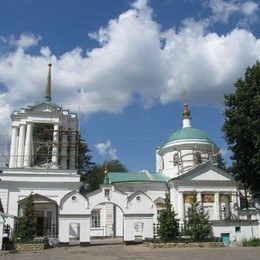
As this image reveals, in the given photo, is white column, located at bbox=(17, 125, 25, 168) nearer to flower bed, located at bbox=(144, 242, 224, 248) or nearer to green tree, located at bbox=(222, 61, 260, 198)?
flower bed, located at bbox=(144, 242, 224, 248)

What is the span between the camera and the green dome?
47.1 meters

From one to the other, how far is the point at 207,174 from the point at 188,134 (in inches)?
285

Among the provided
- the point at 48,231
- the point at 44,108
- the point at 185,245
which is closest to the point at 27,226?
the point at 48,231

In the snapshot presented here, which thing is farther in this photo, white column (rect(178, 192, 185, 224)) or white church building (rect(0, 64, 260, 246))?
white column (rect(178, 192, 185, 224))

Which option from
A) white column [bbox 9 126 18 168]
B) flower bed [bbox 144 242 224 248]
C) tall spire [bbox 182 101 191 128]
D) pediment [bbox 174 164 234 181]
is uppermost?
tall spire [bbox 182 101 191 128]

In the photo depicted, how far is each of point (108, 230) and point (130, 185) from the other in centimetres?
526

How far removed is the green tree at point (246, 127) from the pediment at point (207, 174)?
8780mm

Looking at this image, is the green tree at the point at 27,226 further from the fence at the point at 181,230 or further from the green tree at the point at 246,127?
the green tree at the point at 246,127

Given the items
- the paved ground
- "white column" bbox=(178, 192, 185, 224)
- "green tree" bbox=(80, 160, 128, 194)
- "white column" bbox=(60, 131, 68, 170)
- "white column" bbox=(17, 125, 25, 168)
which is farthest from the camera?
"green tree" bbox=(80, 160, 128, 194)

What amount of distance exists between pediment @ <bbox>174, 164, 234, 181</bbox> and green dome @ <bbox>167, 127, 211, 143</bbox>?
20.6 ft

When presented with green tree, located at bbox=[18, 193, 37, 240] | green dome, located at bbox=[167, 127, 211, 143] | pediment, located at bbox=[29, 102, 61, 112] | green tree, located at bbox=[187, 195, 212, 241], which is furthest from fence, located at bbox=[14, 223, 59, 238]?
green dome, located at bbox=[167, 127, 211, 143]

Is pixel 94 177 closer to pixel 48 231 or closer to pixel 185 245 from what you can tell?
pixel 48 231

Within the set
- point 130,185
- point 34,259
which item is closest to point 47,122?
point 130,185

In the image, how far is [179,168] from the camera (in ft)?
152
